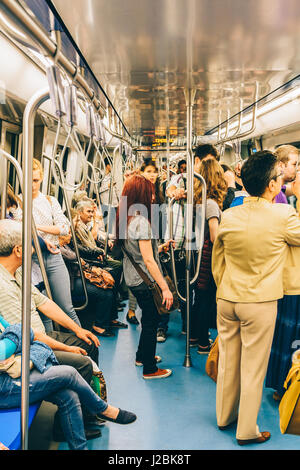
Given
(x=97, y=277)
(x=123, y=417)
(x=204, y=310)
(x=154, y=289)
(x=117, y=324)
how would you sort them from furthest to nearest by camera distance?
(x=117, y=324) < (x=97, y=277) < (x=204, y=310) < (x=154, y=289) < (x=123, y=417)

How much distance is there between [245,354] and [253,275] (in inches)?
17.9

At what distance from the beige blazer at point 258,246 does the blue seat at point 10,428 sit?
1.23 m

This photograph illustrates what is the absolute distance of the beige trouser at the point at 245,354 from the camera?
2420 millimetres

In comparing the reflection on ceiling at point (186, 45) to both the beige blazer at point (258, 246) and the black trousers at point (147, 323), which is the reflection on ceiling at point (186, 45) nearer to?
the beige blazer at point (258, 246)

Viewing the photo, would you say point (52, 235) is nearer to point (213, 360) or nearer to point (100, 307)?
point (100, 307)

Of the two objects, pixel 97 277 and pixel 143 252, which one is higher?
pixel 143 252

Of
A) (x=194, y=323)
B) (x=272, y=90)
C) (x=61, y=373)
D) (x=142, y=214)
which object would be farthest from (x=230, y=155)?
(x=61, y=373)

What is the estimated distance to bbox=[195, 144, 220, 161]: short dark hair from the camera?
4.06 metres

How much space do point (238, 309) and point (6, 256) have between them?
1.31 metres

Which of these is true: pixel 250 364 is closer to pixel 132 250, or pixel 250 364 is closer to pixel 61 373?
pixel 61 373

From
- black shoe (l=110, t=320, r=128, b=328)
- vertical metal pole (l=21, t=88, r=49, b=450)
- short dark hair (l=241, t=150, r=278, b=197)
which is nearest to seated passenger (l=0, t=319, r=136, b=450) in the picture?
vertical metal pole (l=21, t=88, r=49, b=450)

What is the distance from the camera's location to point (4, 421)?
2002mm

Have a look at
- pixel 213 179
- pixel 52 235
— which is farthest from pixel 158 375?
pixel 213 179

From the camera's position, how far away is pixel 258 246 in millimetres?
2352
